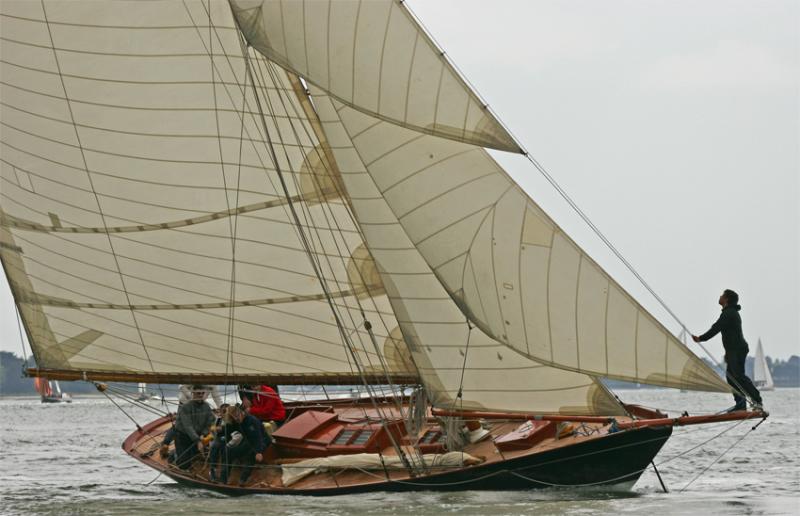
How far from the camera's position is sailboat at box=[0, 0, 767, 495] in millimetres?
14703

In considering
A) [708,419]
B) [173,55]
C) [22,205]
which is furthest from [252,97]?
[708,419]

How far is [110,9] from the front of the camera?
17.8 metres

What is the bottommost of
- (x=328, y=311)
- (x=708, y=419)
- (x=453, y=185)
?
(x=708, y=419)

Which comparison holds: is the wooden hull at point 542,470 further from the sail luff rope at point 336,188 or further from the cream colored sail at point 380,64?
the cream colored sail at point 380,64

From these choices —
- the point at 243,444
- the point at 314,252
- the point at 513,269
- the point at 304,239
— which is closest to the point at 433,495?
the point at 243,444

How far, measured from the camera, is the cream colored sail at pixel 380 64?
46.4 ft

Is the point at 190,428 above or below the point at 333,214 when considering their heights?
below

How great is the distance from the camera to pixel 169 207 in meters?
18.9

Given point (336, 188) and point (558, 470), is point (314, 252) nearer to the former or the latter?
point (336, 188)

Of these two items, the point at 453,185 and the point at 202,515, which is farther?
the point at 202,515

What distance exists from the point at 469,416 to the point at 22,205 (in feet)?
26.9

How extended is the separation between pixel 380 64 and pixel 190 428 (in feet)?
23.7

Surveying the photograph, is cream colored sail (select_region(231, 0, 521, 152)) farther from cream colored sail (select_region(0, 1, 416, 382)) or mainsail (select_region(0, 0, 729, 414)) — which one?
cream colored sail (select_region(0, 1, 416, 382))

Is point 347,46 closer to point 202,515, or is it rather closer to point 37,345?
point 202,515
